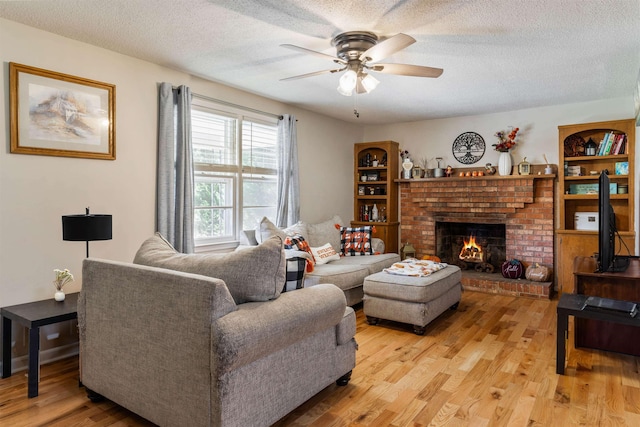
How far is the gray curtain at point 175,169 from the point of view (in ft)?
12.4

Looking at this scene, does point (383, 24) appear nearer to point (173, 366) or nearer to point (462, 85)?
point (462, 85)

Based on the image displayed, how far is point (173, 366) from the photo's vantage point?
1.96 meters

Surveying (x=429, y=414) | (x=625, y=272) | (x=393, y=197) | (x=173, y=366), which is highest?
(x=393, y=197)

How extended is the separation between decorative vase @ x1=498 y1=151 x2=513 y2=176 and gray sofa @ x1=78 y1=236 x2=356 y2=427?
4.08m

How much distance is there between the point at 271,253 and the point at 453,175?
471 cm

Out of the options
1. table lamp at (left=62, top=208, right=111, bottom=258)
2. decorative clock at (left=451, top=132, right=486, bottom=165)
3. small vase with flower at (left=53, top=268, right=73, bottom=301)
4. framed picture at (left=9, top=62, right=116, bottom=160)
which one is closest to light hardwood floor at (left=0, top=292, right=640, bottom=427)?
small vase with flower at (left=53, top=268, right=73, bottom=301)

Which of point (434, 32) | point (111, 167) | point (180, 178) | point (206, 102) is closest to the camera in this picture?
point (434, 32)

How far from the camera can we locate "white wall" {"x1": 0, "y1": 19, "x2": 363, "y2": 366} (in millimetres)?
2895

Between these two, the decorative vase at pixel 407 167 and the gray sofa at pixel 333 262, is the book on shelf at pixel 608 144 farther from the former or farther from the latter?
the gray sofa at pixel 333 262

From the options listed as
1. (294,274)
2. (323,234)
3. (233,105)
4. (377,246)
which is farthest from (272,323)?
(377,246)

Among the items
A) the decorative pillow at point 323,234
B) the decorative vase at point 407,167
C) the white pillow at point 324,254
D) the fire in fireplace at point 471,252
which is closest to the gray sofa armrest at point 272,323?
the white pillow at point 324,254

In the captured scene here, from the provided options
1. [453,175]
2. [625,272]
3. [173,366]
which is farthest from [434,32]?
[453,175]

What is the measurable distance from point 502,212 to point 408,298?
8.79 feet

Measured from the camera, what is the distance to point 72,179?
10.6 feet
